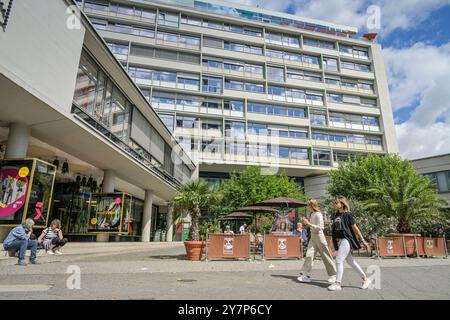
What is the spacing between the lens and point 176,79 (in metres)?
38.4

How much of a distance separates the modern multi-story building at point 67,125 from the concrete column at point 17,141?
28 mm

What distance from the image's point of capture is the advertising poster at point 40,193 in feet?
Result: 31.8

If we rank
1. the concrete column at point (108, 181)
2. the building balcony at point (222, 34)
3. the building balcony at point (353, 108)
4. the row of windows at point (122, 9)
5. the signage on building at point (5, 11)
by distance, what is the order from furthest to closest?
the building balcony at point (353, 108), the building balcony at point (222, 34), the row of windows at point (122, 9), the concrete column at point (108, 181), the signage on building at point (5, 11)

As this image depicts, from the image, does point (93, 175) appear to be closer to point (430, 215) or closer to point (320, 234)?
point (320, 234)

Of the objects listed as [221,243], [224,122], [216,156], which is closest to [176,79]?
[224,122]

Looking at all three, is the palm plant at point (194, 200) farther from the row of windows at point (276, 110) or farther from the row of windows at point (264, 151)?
the row of windows at point (276, 110)

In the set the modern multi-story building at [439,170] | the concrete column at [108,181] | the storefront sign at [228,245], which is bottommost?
the storefront sign at [228,245]

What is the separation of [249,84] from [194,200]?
3221 cm

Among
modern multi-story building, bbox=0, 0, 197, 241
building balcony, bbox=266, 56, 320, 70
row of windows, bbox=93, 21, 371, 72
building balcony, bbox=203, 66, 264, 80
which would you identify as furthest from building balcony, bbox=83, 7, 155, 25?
modern multi-story building, bbox=0, 0, 197, 241

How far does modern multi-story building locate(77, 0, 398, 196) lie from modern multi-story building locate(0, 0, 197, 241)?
17430 mm

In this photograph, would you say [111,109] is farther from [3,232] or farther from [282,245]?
[282,245]

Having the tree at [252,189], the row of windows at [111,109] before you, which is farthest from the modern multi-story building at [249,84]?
the row of windows at [111,109]
